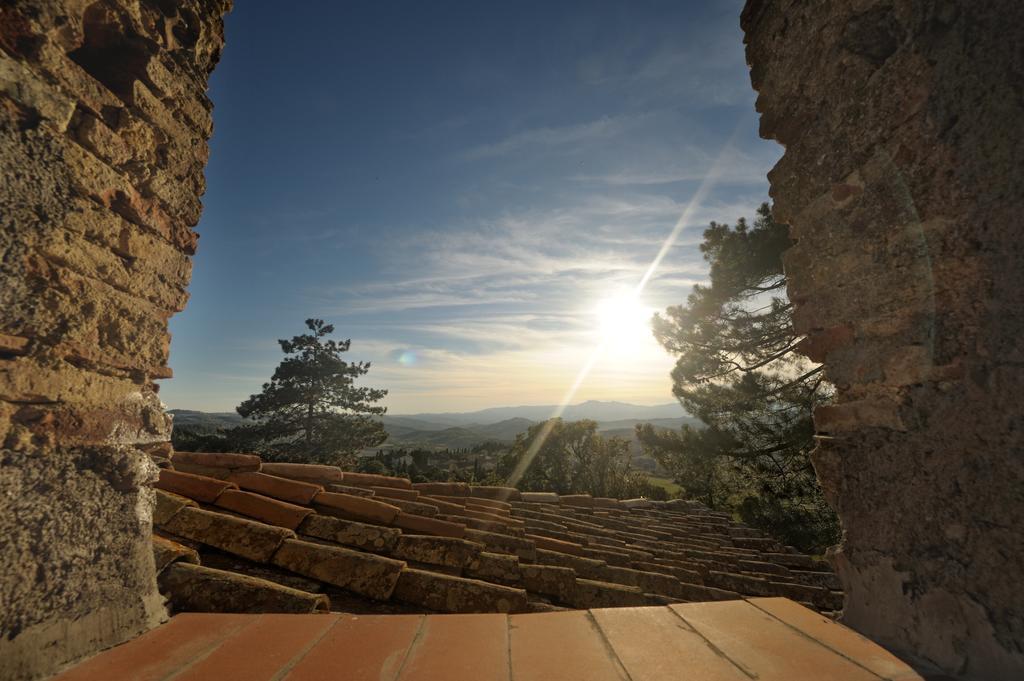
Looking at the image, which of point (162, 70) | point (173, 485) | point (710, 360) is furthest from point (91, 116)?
point (710, 360)

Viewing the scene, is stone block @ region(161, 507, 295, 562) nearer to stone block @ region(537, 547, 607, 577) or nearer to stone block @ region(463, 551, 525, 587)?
stone block @ region(463, 551, 525, 587)

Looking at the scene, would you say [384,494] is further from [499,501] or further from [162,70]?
[162,70]

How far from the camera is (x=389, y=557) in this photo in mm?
2498

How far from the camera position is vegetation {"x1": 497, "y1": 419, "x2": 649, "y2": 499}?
23.0 m

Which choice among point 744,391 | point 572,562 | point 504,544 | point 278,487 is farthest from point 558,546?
point 744,391

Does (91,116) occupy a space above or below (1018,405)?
above

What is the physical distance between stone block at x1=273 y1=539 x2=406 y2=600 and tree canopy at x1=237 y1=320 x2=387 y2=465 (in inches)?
910

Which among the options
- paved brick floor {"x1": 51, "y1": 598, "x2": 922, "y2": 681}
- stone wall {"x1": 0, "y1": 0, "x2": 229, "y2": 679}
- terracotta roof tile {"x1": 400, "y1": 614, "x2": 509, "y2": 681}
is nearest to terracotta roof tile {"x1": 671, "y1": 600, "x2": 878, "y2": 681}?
paved brick floor {"x1": 51, "y1": 598, "x2": 922, "y2": 681}

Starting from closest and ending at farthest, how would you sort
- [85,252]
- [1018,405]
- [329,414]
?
[1018,405]
[85,252]
[329,414]

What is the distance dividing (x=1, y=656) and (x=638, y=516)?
22.5ft

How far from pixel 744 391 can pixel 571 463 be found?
1794cm

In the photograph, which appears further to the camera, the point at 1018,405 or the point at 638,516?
the point at 638,516

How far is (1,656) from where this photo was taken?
1081 millimetres

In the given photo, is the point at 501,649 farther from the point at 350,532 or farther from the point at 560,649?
the point at 350,532
